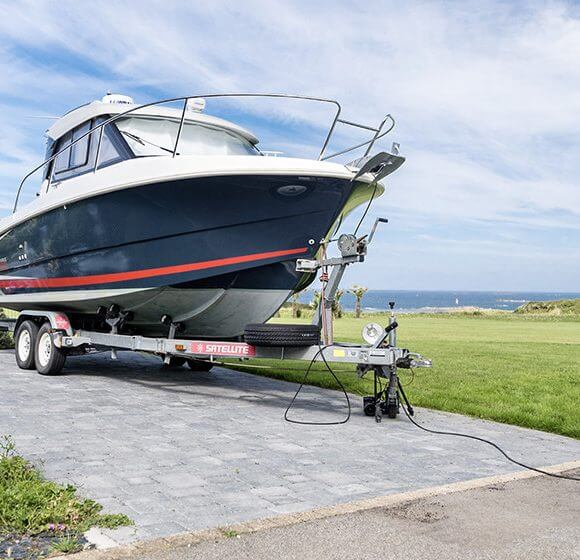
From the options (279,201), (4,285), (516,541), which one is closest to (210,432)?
(279,201)

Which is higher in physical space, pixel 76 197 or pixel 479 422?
pixel 76 197

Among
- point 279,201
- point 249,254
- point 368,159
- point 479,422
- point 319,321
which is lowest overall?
point 479,422

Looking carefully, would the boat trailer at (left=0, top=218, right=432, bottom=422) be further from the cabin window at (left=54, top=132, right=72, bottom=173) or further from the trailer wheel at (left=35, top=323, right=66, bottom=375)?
the cabin window at (left=54, top=132, right=72, bottom=173)

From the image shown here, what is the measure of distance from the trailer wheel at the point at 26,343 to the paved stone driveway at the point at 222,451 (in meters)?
1.40

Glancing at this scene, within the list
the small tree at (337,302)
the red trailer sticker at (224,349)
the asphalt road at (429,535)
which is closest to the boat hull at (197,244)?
the small tree at (337,302)

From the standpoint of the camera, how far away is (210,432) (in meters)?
5.96

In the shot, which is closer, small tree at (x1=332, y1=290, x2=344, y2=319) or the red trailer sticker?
the red trailer sticker

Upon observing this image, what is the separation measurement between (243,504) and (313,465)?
1.05 metres

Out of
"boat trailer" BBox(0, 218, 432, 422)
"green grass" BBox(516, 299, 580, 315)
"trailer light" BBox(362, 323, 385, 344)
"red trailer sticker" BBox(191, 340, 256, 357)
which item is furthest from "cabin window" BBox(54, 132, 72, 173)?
"green grass" BBox(516, 299, 580, 315)

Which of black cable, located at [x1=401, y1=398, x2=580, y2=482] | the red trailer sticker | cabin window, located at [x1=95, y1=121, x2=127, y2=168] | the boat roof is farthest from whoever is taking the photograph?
the boat roof

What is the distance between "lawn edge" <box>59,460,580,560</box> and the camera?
314cm

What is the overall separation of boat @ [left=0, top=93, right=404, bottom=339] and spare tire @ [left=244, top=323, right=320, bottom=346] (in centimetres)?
81

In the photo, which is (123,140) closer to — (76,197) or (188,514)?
(76,197)

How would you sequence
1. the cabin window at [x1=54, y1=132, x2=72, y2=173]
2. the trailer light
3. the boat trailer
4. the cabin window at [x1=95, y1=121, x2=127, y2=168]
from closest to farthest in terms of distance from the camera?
the boat trailer → the trailer light → the cabin window at [x1=95, y1=121, x2=127, y2=168] → the cabin window at [x1=54, y1=132, x2=72, y2=173]
